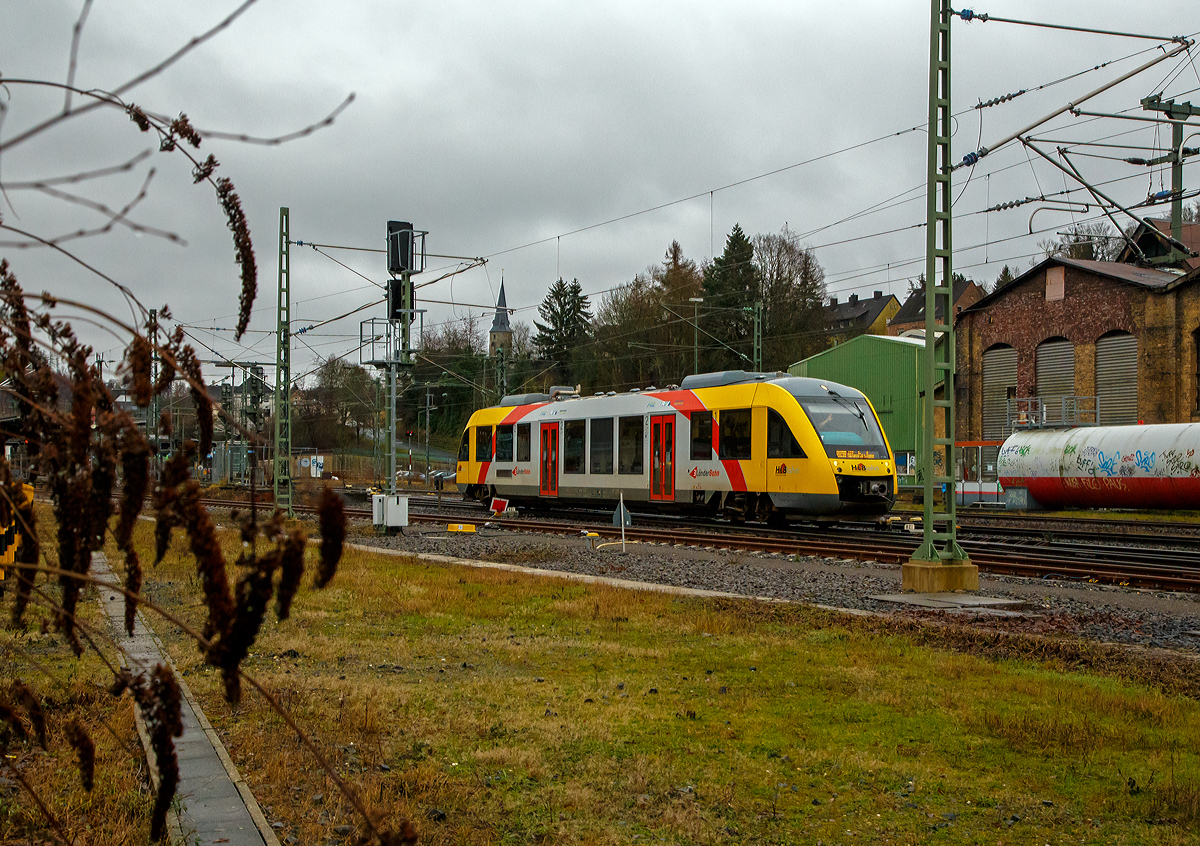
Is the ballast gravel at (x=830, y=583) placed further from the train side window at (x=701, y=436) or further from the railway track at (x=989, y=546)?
the train side window at (x=701, y=436)

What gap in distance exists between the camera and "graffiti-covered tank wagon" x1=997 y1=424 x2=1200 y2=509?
30.7 metres

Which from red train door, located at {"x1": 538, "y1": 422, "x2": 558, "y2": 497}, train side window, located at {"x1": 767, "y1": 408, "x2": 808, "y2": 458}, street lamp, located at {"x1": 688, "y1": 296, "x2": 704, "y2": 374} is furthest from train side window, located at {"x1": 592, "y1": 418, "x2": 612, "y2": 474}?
street lamp, located at {"x1": 688, "y1": 296, "x2": 704, "y2": 374}

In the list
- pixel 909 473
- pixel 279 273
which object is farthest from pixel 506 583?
pixel 909 473

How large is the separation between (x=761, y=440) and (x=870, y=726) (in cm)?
1822

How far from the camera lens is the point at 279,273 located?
26484 millimetres

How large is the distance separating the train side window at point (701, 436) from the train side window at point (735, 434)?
464 mm

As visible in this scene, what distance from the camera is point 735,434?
25328mm

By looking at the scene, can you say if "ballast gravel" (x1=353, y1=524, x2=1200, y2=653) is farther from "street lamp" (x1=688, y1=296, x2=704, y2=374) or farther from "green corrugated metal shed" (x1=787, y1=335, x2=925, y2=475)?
"green corrugated metal shed" (x1=787, y1=335, x2=925, y2=475)

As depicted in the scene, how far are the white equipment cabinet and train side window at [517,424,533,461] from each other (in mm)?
9073

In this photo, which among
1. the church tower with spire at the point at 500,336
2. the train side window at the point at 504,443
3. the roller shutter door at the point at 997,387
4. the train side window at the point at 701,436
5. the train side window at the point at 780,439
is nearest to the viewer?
the train side window at the point at 780,439

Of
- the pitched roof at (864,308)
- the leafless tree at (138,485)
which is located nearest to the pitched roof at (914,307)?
the pitched roof at (864,308)

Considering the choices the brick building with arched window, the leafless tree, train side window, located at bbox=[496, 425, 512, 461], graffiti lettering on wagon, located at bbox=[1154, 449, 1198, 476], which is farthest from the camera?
the brick building with arched window

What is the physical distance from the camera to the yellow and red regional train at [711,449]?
2367cm

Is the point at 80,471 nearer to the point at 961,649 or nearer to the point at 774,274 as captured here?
the point at 961,649
